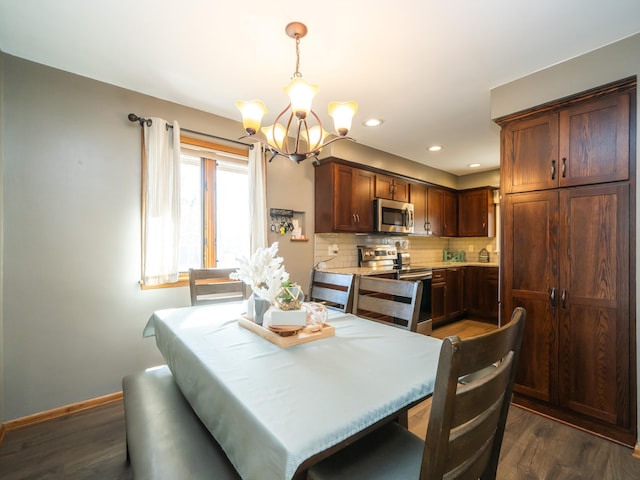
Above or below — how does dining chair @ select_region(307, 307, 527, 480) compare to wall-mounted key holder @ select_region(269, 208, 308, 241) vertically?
below

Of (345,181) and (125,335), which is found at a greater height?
(345,181)

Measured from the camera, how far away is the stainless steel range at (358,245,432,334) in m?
3.86

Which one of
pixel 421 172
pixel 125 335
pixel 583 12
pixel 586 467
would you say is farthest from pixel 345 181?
pixel 586 467

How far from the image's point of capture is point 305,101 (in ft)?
4.98

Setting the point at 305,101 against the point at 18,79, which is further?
the point at 18,79

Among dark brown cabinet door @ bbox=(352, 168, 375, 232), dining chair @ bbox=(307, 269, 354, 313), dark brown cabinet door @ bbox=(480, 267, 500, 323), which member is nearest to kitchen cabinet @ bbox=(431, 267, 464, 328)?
dark brown cabinet door @ bbox=(480, 267, 500, 323)

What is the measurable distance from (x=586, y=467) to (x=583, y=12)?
2483 millimetres

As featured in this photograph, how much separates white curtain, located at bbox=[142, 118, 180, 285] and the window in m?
0.15

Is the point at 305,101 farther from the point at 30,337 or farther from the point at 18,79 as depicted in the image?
the point at 30,337

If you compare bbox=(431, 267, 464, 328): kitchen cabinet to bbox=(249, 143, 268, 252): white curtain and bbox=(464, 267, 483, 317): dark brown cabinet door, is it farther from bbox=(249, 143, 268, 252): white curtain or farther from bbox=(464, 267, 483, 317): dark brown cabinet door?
bbox=(249, 143, 268, 252): white curtain

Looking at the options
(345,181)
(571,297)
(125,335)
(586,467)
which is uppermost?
(345,181)

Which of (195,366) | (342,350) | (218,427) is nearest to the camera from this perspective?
(218,427)

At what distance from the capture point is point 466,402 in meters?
0.67

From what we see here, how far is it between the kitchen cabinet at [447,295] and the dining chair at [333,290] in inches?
99.8
